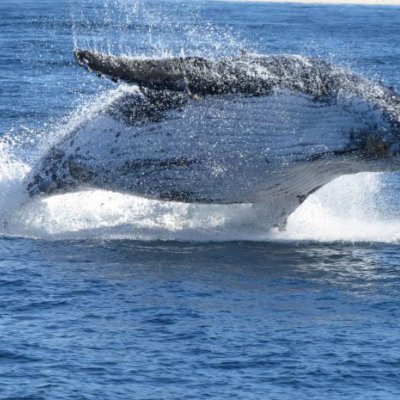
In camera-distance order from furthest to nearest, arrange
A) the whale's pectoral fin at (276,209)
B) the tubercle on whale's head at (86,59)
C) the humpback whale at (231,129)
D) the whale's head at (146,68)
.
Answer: the whale's pectoral fin at (276,209) → the humpback whale at (231,129) → the whale's head at (146,68) → the tubercle on whale's head at (86,59)

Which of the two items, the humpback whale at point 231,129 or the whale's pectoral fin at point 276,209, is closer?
the humpback whale at point 231,129

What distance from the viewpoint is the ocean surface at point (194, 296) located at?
565 inches

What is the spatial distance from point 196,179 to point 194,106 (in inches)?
47.8

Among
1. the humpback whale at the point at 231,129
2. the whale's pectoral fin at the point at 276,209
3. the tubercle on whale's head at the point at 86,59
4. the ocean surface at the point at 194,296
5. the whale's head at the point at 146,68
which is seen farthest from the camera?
the whale's pectoral fin at the point at 276,209

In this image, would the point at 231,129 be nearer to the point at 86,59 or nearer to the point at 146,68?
the point at 146,68

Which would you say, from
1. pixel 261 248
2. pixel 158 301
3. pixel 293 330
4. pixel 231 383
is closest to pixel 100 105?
pixel 261 248

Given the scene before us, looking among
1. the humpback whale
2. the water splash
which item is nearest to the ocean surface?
the humpback whale

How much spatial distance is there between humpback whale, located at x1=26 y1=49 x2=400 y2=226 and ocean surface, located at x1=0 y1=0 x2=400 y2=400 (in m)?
0.83

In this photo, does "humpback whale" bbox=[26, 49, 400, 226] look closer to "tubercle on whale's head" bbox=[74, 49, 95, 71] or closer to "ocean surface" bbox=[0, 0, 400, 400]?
"tubercle on whale's head" bbox=[74, 49, 95, 71]

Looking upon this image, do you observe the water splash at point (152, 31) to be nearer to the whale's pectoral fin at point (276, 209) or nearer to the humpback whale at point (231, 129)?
the whale's pectoral fin at point (276, 209)

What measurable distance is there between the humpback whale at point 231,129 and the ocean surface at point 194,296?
2.73 feet

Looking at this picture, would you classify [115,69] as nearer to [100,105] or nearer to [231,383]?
[100,105]

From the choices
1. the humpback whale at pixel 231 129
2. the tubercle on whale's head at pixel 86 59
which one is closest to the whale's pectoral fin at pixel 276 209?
the humpback whale at pixel 231 129

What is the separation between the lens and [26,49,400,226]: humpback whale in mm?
19156
